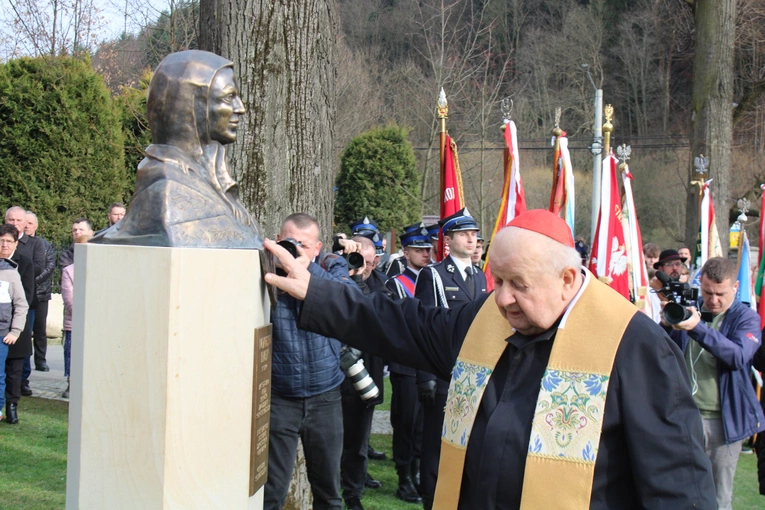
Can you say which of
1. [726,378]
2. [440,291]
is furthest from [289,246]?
[726,378]

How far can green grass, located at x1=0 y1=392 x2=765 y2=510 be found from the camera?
5477mm

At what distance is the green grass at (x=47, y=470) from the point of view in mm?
5477

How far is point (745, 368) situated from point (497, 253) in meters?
3.24

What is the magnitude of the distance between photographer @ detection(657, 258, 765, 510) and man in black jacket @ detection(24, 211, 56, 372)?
6846 millimetres

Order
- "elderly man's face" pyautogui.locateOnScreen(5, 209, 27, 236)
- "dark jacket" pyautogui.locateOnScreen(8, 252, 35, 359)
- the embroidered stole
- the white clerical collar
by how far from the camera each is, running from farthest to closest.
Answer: "elderly man's face" pyautogui.locateOnScreen(5, 209, 27, 236) → "dark jacket" pyautogui.locateOnScreen(8, 252, 35, 359) → the white clerical collar → the embroidered stole

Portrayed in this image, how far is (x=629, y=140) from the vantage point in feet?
99.2

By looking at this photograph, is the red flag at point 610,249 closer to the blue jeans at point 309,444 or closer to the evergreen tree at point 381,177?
the blue jeans at point 309,444

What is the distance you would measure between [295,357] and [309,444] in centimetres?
47

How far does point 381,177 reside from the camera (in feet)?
58.6

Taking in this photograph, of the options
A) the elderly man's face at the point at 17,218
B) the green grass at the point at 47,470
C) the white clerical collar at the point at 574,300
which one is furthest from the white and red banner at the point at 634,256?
the elderly man's face at the point at 17,218

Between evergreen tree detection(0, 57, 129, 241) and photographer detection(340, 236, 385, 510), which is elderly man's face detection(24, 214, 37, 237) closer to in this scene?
evergreen tree detection(0, 57, 129, 241)

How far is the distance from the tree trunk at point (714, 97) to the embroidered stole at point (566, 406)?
10801 millimetres

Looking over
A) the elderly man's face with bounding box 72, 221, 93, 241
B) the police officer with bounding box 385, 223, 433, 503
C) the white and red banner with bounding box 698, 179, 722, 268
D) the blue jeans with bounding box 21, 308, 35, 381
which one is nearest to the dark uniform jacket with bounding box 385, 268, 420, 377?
the police officer with bounding box 385, 223, 433, 503

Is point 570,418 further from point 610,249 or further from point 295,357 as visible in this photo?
point 610,249
